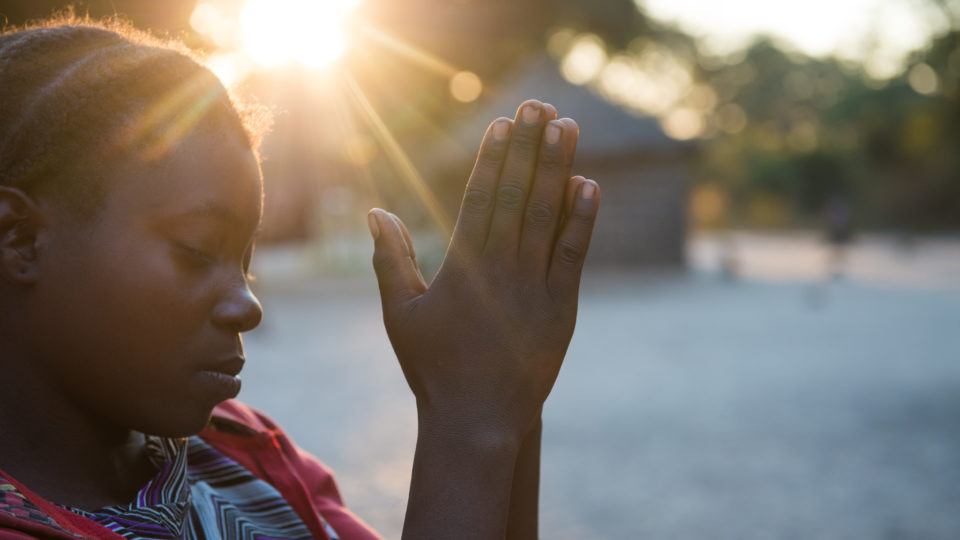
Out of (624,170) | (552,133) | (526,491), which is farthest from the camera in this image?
(624,170)

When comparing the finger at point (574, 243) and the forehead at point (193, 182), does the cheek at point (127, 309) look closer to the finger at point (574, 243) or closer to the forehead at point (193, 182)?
the forehead at point (193, 182)

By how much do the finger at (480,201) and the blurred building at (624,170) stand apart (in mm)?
18063

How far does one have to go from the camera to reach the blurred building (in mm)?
19297

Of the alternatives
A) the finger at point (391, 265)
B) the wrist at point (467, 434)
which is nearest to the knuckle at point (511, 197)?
the finger at point (391, 265)

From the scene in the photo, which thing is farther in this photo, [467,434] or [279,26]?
[279,26]

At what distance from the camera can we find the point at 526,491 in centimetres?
127

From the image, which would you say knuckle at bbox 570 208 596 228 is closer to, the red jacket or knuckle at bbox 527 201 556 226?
knuckle at bbox 527 201 556 226

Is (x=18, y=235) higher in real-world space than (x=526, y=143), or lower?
lower

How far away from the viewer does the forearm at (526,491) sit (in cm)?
124

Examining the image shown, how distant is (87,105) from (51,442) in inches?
18.1

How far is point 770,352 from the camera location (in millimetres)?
9781

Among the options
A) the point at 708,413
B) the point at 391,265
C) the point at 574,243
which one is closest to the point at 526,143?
the point at 574,243

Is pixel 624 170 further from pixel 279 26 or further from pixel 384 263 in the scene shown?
pixel 384 263

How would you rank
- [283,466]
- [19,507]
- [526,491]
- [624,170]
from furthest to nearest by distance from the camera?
[624,170] → [283,466] → [526,491] → [19,507]
